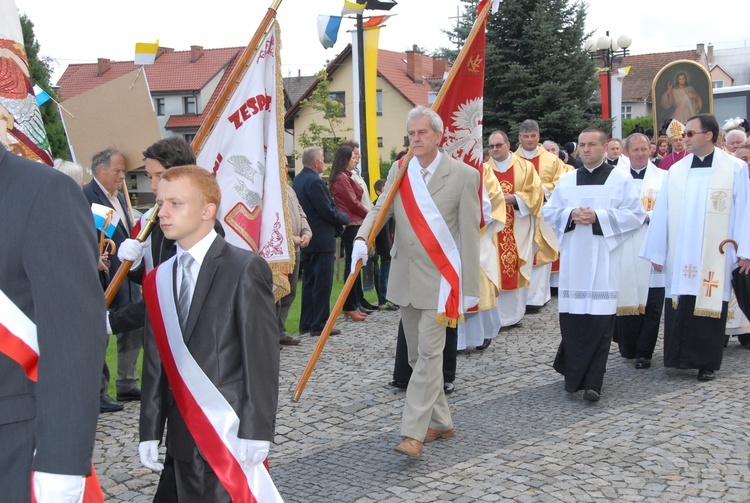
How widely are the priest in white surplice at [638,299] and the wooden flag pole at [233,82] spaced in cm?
360

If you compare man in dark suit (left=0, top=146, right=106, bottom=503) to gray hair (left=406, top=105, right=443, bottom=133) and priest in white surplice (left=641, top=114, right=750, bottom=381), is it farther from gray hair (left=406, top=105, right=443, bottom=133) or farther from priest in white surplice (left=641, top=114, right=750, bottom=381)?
priest in white surplice (left=641, top=114, right=750, bottom=381)

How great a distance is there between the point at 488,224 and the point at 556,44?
53.8 ft

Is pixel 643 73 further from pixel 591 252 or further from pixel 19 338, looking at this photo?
pixel 19 338

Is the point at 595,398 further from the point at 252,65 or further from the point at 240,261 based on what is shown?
the point at 240,261

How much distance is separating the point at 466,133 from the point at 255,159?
1961mm

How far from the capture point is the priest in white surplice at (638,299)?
768 centimetres

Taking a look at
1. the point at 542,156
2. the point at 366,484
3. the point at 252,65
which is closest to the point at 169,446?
the point at 366,484

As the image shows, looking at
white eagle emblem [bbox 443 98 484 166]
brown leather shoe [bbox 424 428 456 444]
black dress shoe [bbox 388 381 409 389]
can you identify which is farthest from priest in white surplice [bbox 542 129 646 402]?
brown leather shoe [bbox 424 428 456 444]

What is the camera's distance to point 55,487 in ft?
6.50

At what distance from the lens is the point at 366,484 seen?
477 centimetres

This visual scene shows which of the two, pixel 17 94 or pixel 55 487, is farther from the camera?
pixel 17 94

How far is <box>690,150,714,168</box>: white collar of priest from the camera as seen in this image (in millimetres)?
7426

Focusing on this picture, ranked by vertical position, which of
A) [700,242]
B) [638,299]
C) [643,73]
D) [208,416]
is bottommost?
[638,299]

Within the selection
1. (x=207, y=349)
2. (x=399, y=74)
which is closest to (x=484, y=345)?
(x=207, y=349)
